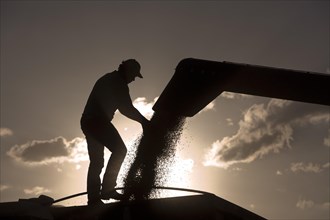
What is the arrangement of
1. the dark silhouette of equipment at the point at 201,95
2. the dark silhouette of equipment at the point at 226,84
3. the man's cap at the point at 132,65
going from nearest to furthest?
the dark silhouette of equipment at the point at 201,95 < the dark silhouette of equipment at the point at 226,84 < the man's cap at the point at 132,65

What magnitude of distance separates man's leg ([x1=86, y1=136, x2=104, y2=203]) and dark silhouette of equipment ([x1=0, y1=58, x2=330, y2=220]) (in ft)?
3.59

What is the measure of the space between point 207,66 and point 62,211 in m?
2.65

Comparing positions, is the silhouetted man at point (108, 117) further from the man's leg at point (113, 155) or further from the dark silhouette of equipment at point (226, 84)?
the dark silhouette of equipment at point (226, 84)

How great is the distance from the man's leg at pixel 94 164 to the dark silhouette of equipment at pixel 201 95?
110 cm

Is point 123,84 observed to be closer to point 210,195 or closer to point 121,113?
point 121,113

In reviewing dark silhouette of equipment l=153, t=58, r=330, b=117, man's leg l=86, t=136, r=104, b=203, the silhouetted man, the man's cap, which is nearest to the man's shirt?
the silhouetted man

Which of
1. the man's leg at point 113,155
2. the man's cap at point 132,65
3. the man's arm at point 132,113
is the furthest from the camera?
the man's cap at point 132,65

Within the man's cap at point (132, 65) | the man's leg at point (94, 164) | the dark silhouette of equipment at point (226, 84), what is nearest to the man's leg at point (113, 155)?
the man's leg at point (94, 164)

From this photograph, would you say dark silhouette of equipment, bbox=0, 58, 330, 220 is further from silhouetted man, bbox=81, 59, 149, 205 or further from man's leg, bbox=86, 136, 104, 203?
man's leg, bbox=86, 136, 104, 203

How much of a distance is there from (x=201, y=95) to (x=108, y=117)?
1.51 metres

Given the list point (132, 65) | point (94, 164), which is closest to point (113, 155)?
point (94, 164)

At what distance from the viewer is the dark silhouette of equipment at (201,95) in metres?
4.33

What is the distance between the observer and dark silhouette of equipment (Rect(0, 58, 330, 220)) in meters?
4.33

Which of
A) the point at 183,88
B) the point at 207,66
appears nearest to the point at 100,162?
the point at 183,88
